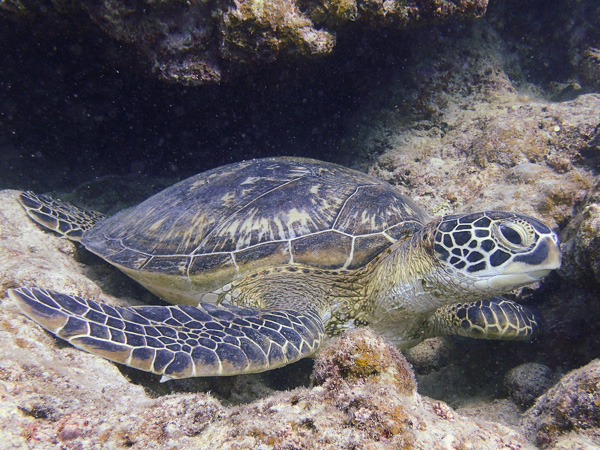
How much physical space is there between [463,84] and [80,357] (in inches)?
207

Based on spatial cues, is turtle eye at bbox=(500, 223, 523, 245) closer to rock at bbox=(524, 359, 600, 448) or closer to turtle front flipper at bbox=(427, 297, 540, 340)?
rock at bbox=(524, 359, 600, 448)

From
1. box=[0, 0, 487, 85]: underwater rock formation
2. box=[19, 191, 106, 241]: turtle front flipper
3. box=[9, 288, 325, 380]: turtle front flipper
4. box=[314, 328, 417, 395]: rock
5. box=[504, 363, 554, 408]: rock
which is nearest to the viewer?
box=[314, 328, 417, 395]: rock

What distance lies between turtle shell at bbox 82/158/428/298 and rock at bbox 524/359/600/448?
4.43ft

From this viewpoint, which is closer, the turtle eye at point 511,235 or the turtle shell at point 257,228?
the turtle eye at point 511,235

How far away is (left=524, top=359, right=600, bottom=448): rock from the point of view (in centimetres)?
135

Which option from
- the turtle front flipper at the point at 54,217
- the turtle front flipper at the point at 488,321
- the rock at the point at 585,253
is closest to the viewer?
the rock at the point at 585,253

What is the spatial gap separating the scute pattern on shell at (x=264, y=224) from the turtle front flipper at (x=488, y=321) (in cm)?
74

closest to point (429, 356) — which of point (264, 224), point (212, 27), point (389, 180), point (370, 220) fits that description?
point (370, 220)

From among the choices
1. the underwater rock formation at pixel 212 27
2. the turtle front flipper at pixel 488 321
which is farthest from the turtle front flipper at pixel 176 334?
the underwater rock formation at pixel 212 27

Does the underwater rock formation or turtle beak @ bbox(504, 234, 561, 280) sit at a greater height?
the underwater rock formation

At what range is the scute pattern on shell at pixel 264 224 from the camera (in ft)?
8.34

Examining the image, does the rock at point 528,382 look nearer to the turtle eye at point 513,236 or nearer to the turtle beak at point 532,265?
the turtle beak at point 532,265

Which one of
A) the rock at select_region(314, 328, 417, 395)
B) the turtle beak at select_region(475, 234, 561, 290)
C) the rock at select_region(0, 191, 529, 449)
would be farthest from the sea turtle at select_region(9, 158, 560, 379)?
the rock at select_region(314, 328, 417, 395)

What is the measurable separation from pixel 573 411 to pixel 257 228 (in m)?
2.15
